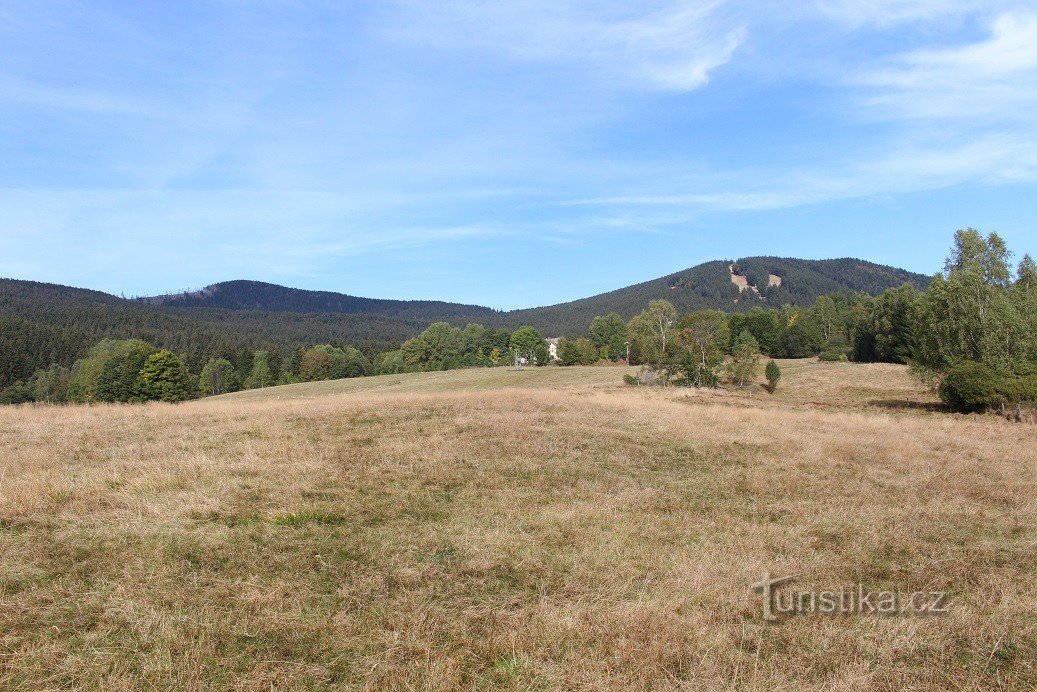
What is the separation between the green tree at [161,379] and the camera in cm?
7031

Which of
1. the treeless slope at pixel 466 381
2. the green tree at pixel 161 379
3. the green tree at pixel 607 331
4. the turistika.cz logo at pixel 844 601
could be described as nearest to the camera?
the turistika.cz logo at pixel 844 601

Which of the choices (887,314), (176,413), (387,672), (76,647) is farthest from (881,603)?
(887,314)

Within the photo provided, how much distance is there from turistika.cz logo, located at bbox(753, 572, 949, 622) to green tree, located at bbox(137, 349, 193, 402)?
75463mm

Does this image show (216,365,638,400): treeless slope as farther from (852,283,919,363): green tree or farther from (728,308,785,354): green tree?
(728,308,785,354): green tree

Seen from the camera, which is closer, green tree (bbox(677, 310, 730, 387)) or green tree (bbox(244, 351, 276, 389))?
green tree (bbox(677, 310, 730, 387))

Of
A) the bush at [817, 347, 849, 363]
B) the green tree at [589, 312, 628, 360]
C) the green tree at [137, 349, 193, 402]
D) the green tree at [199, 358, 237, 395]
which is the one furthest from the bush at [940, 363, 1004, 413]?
the green tree at [199, 358, 237, 395]

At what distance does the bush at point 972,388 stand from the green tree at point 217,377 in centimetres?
11424

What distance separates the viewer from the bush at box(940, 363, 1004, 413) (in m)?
34.3

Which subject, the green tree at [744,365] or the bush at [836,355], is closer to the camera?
the green tree at [744,365]

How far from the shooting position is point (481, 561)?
707cm

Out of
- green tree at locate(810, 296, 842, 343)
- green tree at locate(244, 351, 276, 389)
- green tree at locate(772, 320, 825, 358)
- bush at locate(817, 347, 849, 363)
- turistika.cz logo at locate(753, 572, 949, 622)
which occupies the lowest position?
green tree at locate(244, 351, 276, 389)

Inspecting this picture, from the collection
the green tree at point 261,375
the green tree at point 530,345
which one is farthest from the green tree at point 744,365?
the green tree at point 261,375

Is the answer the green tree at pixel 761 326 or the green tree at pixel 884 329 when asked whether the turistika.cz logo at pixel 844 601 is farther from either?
the green tree at pixel 761 326

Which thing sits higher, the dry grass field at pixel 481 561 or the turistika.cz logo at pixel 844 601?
the dry grass field at pixel 481 561
